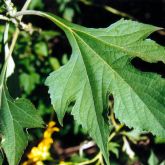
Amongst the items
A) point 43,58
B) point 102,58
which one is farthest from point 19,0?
point 102,58

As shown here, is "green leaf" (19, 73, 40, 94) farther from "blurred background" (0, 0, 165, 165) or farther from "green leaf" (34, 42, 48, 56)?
"green leaf" (34, 42, 48, 56)

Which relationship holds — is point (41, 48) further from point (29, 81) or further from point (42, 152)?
point (42, 152)

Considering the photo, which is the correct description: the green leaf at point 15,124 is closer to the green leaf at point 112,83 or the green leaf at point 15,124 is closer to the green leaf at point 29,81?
the green leaf at point 112,83

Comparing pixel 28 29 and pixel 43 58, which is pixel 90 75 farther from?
pixel 43 58

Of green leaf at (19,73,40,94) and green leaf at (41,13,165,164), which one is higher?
green leaf at (41,13,165,164)

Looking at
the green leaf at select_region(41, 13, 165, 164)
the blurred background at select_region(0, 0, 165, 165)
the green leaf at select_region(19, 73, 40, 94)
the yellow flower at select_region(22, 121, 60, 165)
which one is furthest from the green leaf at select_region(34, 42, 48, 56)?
the green leaf at select_region(41, 13, 165, 164)
